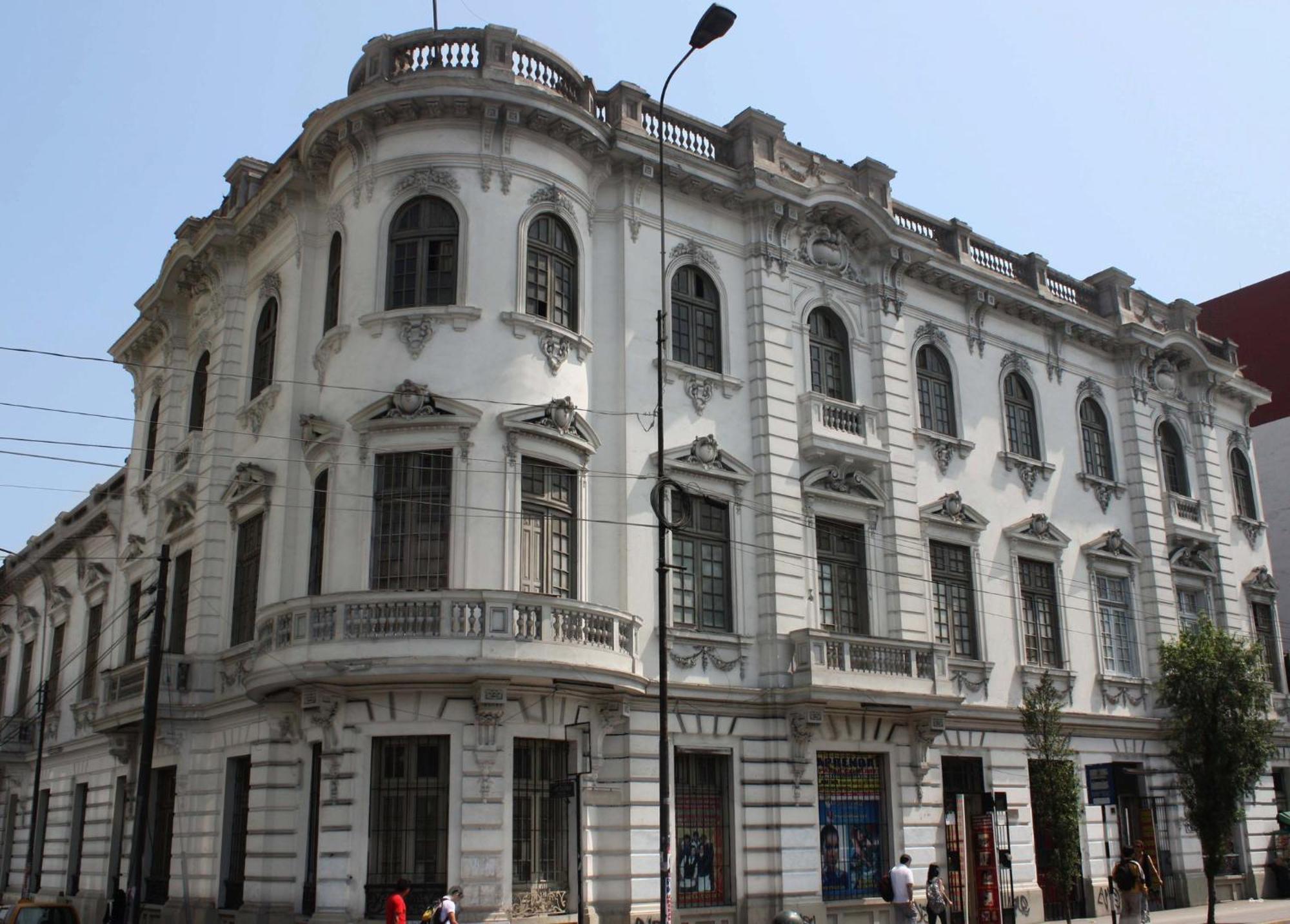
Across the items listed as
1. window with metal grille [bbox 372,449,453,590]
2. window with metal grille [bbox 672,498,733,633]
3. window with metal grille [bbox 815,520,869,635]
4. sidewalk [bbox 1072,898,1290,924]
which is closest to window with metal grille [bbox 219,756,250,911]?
window with metal grille [bbox 372,449,453,590]

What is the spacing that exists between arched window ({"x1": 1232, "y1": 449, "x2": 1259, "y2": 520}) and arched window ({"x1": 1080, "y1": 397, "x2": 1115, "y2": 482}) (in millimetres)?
6860

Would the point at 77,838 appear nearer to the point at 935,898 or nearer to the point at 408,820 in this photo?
the point at 408,820

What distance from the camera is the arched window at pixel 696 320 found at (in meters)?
25.4

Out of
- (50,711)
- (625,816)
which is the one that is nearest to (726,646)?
(625,816)

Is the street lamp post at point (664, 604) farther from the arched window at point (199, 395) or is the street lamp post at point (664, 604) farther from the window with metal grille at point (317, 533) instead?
the arched window at point (199, 395)

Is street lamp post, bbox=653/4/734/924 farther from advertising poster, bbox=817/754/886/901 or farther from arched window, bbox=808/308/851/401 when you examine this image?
arched window, bbox=808/308/851/401

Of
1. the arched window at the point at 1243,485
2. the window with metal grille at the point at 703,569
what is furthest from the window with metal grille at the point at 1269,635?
the window with metal grille at the point at 703,569

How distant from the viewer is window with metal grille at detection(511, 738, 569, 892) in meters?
20.3

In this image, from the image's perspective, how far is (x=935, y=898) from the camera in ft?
76.3

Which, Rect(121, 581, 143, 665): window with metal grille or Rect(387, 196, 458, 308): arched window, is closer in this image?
Rect(387, 196, 458, 308): arched window

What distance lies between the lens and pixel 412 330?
72.7 ft

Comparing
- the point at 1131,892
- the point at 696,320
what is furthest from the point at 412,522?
the point at 1131,892

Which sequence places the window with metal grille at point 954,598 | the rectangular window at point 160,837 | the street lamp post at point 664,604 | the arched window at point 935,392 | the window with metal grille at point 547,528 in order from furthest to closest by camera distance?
the arched window at point 935,392
the window with metal grille at point 954,598
the rectangular window at point 160,837
the window with metal grille at point 547,528
the street lamp post at point 664,604

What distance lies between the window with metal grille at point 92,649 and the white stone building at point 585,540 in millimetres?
393
